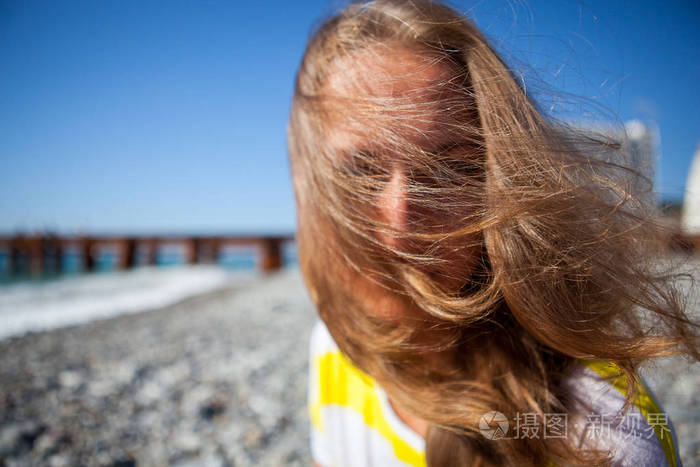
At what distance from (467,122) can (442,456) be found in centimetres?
80

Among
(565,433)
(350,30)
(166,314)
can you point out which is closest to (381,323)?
(565,433)

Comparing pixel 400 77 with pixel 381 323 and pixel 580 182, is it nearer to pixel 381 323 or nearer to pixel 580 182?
pixel 580 182

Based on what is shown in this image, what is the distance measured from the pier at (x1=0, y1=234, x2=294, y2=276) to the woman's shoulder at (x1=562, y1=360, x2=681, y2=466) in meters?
13.4

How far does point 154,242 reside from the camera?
16.6 m

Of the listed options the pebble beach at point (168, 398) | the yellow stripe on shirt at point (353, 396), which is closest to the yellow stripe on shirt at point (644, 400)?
the pebble beach at point (168, 398)

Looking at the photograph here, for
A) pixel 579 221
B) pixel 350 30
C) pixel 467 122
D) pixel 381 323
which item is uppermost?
pixel 350 30

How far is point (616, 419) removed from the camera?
2.60ft

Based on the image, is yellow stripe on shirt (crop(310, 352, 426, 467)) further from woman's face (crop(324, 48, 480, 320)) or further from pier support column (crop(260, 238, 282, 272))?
pier support column (crop(260, 238, 282, 272))

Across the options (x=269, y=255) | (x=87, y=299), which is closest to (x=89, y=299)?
(x=87, y=299)

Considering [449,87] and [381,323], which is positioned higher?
[449,87]

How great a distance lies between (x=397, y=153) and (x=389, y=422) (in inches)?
30.3

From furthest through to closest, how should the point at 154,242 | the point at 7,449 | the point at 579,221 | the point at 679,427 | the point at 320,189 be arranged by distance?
1. the point at 154,242
2. the point at 679,427
3. the point at 7,449
4. the point at 320,189
5. the point at 579,221

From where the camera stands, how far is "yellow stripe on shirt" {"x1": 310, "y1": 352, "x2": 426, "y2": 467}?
3.38ft

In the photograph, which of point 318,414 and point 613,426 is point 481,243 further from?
point 318,414
